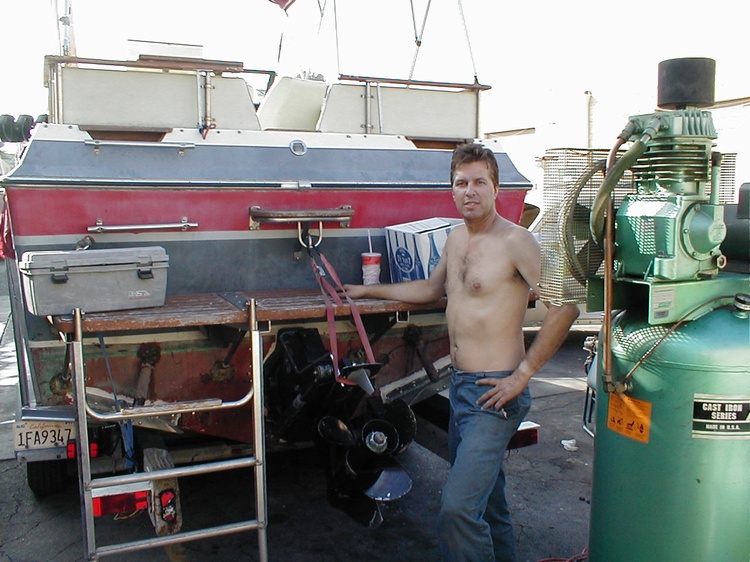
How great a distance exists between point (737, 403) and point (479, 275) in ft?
3.50

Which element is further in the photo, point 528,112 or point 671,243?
point 528,112

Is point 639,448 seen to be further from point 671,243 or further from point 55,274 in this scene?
point 55,274

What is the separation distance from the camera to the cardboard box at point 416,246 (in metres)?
3.51

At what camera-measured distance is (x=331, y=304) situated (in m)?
3.28

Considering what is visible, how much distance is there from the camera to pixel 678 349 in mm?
2389

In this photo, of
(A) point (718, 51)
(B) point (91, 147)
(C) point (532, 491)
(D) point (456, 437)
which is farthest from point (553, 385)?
(A) point (718, 51)

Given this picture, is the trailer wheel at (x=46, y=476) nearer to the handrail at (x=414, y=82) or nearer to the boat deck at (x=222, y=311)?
the boat deck at (x=222, y=311)

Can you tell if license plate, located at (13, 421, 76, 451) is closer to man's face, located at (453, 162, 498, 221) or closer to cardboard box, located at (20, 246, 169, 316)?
cardboard box, located at (20, 246, 169, 316)

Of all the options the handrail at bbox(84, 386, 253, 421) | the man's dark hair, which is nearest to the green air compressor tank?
the man's dark hair

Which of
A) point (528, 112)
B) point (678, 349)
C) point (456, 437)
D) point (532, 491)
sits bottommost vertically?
point (532, 491)

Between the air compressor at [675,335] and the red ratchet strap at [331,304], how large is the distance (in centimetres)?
101

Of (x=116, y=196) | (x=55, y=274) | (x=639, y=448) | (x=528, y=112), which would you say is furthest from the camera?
(x=528, y=112)

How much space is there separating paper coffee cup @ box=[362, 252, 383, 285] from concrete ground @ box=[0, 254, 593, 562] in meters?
0.96

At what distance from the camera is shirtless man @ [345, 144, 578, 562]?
2.72 meters
